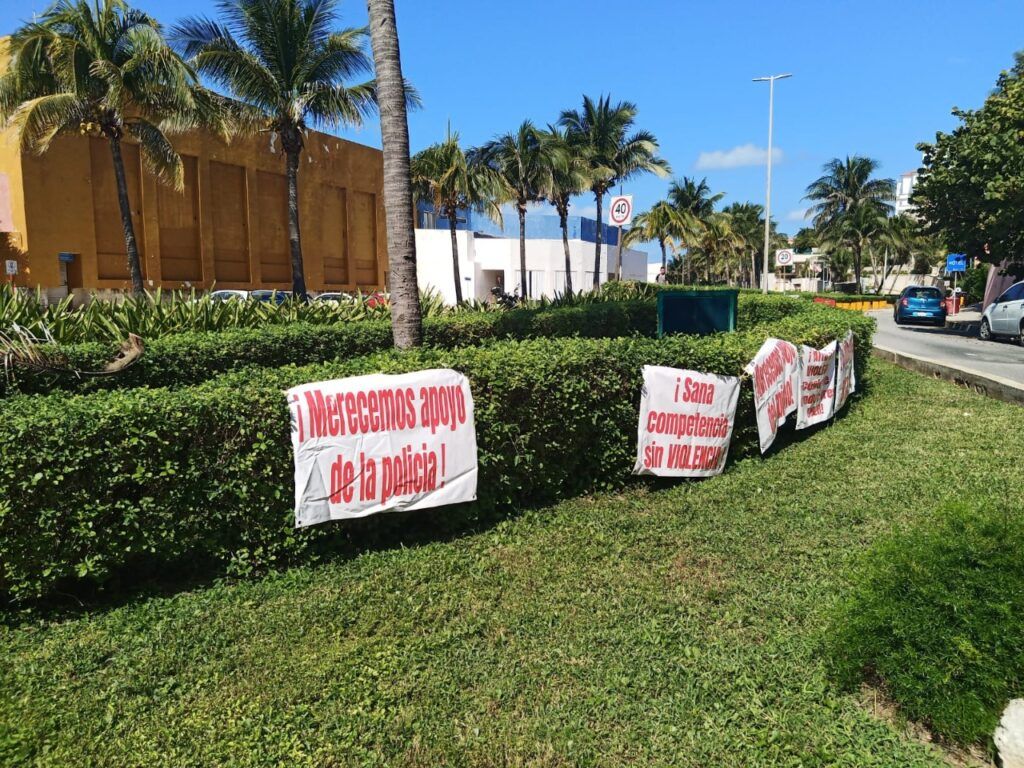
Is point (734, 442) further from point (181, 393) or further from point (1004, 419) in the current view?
point (181, 393)

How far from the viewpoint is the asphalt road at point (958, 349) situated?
13.2 m

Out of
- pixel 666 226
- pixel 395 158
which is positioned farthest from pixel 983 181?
pixel 666 226

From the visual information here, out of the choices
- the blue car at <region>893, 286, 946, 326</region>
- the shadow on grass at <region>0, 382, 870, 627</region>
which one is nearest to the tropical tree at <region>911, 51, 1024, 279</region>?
the blue car at <region>893, 286, 946, 326</region>

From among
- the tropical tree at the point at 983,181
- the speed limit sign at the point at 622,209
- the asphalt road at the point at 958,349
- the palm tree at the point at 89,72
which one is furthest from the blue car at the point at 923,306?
the palm tree at the point at 89,72

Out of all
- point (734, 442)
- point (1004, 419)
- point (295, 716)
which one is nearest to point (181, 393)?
point (295, 716)

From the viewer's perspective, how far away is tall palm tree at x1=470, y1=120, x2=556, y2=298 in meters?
33.8

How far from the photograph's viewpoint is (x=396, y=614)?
394 centimetres

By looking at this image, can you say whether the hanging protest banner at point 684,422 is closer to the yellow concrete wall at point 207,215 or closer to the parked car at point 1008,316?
the parked car at point 1008,316

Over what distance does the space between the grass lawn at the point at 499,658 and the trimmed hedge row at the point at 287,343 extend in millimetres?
2928

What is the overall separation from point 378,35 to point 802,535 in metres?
5.36

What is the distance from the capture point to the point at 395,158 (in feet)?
20.7

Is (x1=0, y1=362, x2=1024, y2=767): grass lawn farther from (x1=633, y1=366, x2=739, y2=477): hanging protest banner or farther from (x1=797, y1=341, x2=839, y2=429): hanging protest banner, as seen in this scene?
(x1=797, y1=341, x2=839, y2=429): hanging protest banner

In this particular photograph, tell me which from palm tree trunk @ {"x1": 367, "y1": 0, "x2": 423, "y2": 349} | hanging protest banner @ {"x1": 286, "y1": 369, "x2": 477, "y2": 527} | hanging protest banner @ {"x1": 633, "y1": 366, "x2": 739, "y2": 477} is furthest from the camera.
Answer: palm tree trunk @ {"x1": 367, "y1": 0, "x2": 423, "y2": 349}

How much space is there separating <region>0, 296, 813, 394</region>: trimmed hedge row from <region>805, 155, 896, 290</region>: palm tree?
48407 mm
